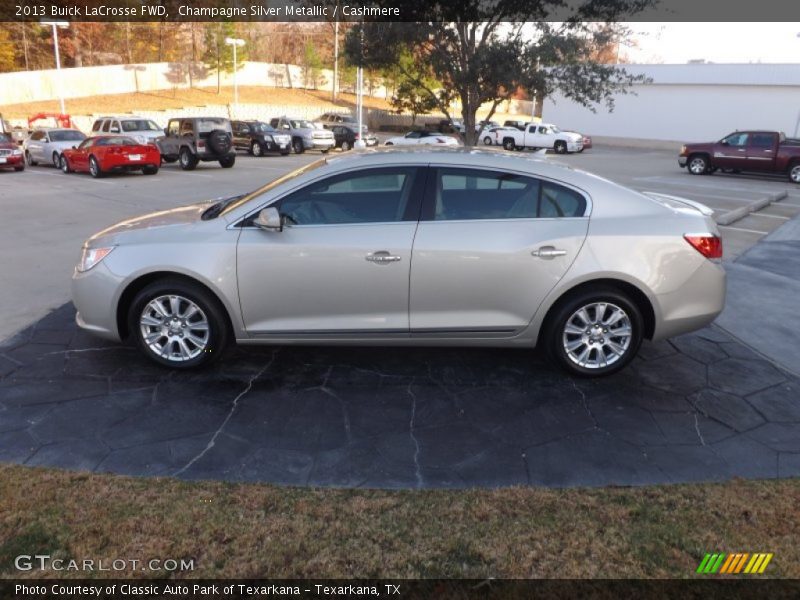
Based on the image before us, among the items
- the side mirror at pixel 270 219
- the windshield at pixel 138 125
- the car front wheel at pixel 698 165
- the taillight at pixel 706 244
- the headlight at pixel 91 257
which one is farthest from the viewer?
the windshield at pixel 138 125

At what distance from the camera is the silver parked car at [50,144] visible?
20791 millimetres

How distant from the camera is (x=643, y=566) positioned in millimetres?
2652

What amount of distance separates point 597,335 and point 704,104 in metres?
39.6

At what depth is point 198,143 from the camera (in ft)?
68.5

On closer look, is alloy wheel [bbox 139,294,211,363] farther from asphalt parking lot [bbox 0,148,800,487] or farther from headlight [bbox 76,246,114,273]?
headlight [bbox 76,246,114,273]

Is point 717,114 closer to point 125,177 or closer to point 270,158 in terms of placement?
point 270,158

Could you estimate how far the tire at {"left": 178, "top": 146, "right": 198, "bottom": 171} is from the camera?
69.2ft

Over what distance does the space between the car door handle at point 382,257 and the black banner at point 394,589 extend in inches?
85.4

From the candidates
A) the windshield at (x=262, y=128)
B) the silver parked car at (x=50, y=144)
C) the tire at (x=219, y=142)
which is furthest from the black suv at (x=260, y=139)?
the silver parked car at (x=50, y=144)

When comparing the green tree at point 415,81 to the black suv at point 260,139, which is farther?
the black suv at point 260,139

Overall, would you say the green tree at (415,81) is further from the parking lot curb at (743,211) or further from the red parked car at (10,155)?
the red parked car at (10,155)

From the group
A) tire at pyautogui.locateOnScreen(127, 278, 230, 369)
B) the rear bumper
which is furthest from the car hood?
the rear bumper

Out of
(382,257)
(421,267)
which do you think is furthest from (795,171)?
(382,257)

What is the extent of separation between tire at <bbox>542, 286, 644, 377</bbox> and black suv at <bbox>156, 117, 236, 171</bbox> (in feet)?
62.6
